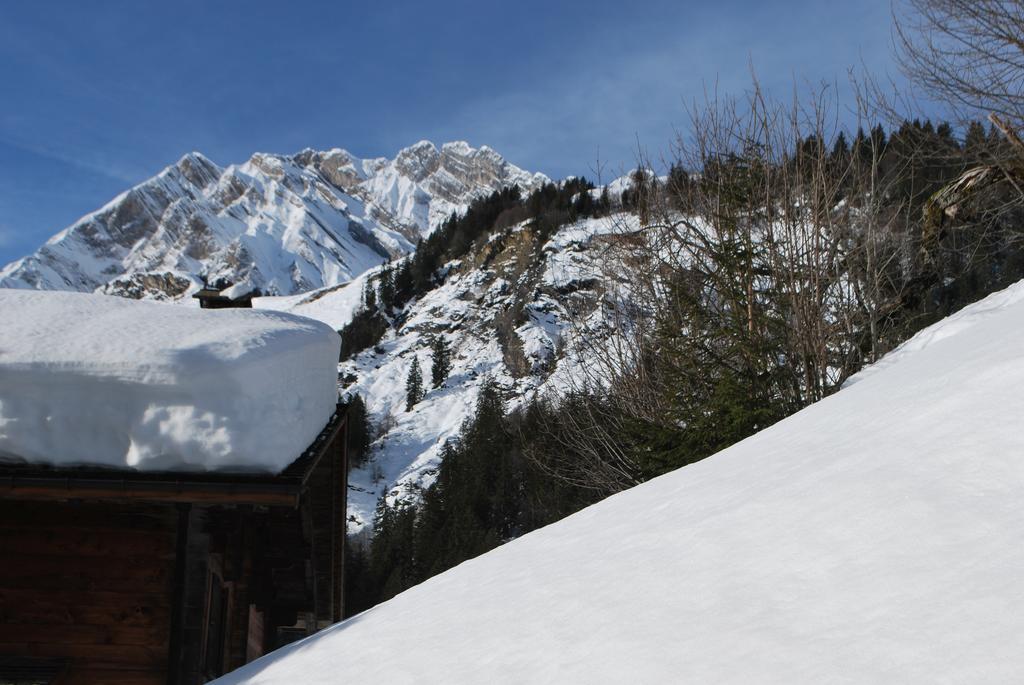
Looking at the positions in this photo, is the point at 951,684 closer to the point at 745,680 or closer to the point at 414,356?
the point at 745,680

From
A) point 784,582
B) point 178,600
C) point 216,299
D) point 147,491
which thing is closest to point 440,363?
point 216,299

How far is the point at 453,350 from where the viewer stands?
211ft

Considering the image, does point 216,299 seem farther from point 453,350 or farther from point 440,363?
point 453,350

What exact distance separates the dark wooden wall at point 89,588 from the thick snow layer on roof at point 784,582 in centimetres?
214

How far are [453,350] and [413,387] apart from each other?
702cm

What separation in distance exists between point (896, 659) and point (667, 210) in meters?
8.72

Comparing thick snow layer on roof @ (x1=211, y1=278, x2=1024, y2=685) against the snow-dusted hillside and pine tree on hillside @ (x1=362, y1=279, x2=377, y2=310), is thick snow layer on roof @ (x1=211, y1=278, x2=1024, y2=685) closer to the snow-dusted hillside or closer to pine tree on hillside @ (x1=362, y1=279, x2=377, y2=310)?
the snow-dusted hillside

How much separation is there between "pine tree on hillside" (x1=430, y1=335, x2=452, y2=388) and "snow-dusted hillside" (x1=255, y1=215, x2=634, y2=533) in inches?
28.7

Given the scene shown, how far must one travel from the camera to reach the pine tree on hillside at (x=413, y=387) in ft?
189

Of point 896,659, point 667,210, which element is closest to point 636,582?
point 896,659

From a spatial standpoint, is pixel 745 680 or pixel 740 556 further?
pixel 740 556

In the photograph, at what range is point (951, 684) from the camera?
1.21 metres

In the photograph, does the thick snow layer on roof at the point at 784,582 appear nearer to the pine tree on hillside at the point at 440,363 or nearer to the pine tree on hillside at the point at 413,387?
the pine tree on hillside at the point at 413,387

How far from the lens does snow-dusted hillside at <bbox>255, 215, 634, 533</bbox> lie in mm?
47406
